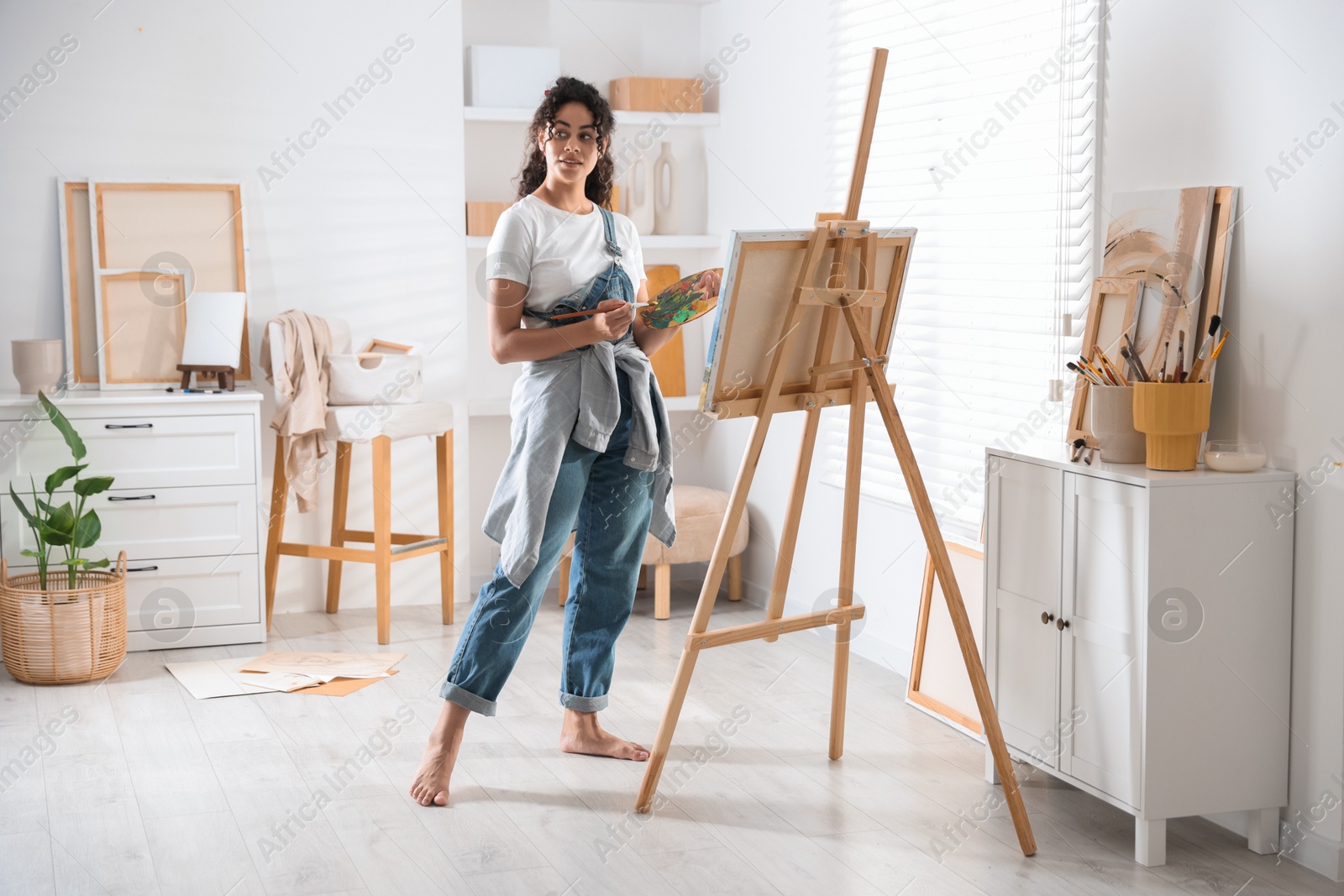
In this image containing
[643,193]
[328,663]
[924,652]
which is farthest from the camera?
[643,193]

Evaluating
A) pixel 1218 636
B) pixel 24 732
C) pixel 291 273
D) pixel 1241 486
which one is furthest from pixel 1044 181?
pixel 24 732

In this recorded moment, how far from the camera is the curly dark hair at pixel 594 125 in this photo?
294cm

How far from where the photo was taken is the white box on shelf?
480cm

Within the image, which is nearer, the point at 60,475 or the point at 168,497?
the point at 60,475

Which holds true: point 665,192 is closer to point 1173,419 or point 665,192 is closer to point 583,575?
point 583,575

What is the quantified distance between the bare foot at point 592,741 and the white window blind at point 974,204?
1165 mm

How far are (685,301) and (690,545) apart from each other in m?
2.03

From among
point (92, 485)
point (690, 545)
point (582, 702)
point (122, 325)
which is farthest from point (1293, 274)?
point (122, 325)

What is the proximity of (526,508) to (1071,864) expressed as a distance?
53.0 inches

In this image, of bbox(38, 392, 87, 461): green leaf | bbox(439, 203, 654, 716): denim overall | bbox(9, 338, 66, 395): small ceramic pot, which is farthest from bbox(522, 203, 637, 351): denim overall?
bbox(9, 338, 66, 395): small ceramic pot

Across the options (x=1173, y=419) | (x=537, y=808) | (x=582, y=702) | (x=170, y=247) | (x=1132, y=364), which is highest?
(x=170, y=247)

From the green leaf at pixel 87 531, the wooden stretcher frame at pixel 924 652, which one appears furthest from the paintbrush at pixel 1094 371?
the green leaf at pixel 87 531

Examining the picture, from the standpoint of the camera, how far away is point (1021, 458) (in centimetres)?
281

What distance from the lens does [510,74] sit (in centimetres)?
482
